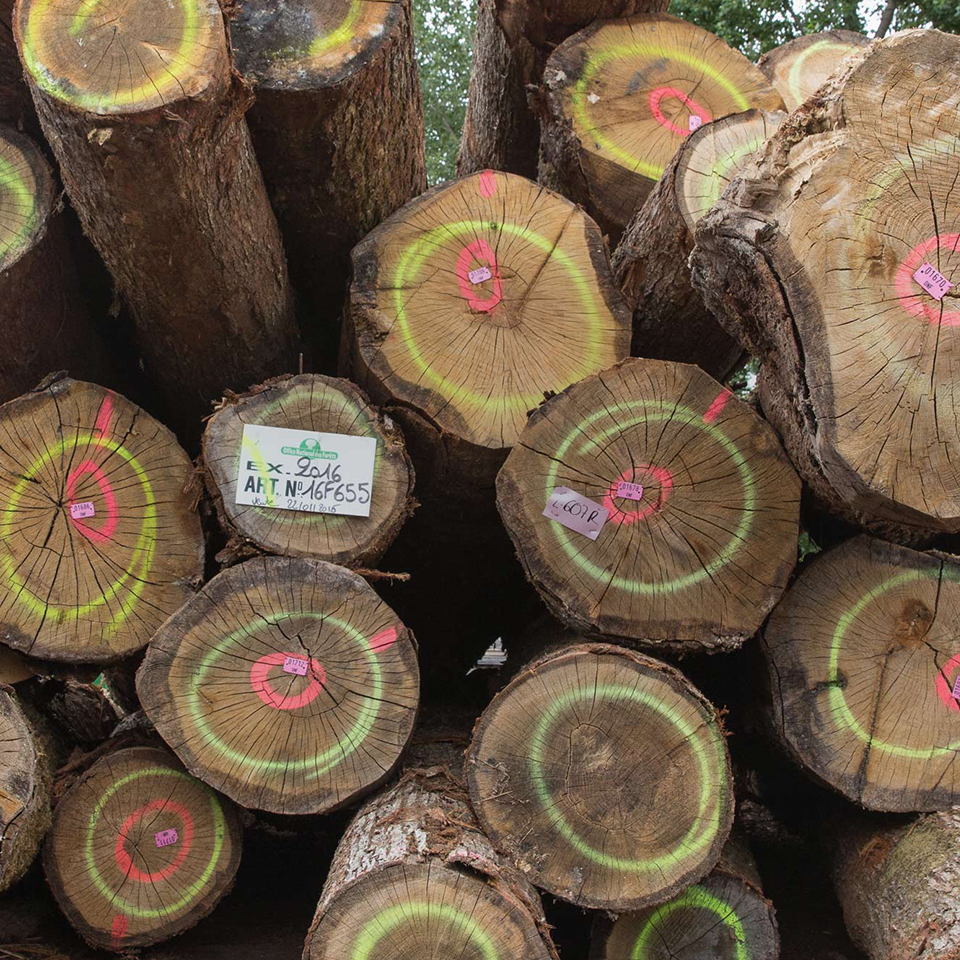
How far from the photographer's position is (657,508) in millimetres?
2148

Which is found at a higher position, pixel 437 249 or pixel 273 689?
pixel 437 249

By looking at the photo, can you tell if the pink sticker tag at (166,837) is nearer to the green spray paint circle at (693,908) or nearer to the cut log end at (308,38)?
the green spray paint circle at (693,908)

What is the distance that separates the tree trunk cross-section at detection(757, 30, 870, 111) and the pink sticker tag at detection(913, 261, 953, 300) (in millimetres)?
1992

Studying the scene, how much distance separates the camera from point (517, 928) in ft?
5.74

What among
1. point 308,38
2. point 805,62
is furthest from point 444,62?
point 308,38

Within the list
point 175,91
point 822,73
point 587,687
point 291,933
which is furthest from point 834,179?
point 291,933

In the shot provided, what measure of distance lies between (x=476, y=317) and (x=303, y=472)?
2.19 ft

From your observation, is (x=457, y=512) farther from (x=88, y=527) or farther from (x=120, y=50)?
(x=120, y=50)

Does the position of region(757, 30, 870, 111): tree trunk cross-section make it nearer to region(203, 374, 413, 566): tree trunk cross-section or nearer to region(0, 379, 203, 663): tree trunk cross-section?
region(203, 374, 413, 566): tree trunk cross-section

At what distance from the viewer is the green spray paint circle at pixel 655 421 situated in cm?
212

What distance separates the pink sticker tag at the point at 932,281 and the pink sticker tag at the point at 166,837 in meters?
2.25

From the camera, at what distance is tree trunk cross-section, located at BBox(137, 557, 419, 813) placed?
81.4 inches

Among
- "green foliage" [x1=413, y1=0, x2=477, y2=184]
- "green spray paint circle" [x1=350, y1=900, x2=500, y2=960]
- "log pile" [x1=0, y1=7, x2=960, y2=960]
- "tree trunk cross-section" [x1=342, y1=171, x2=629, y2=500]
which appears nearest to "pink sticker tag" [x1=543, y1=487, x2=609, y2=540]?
"log pile" [x1=0, y1=7, x2=960, y2=960]

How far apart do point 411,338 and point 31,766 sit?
4.79ft
